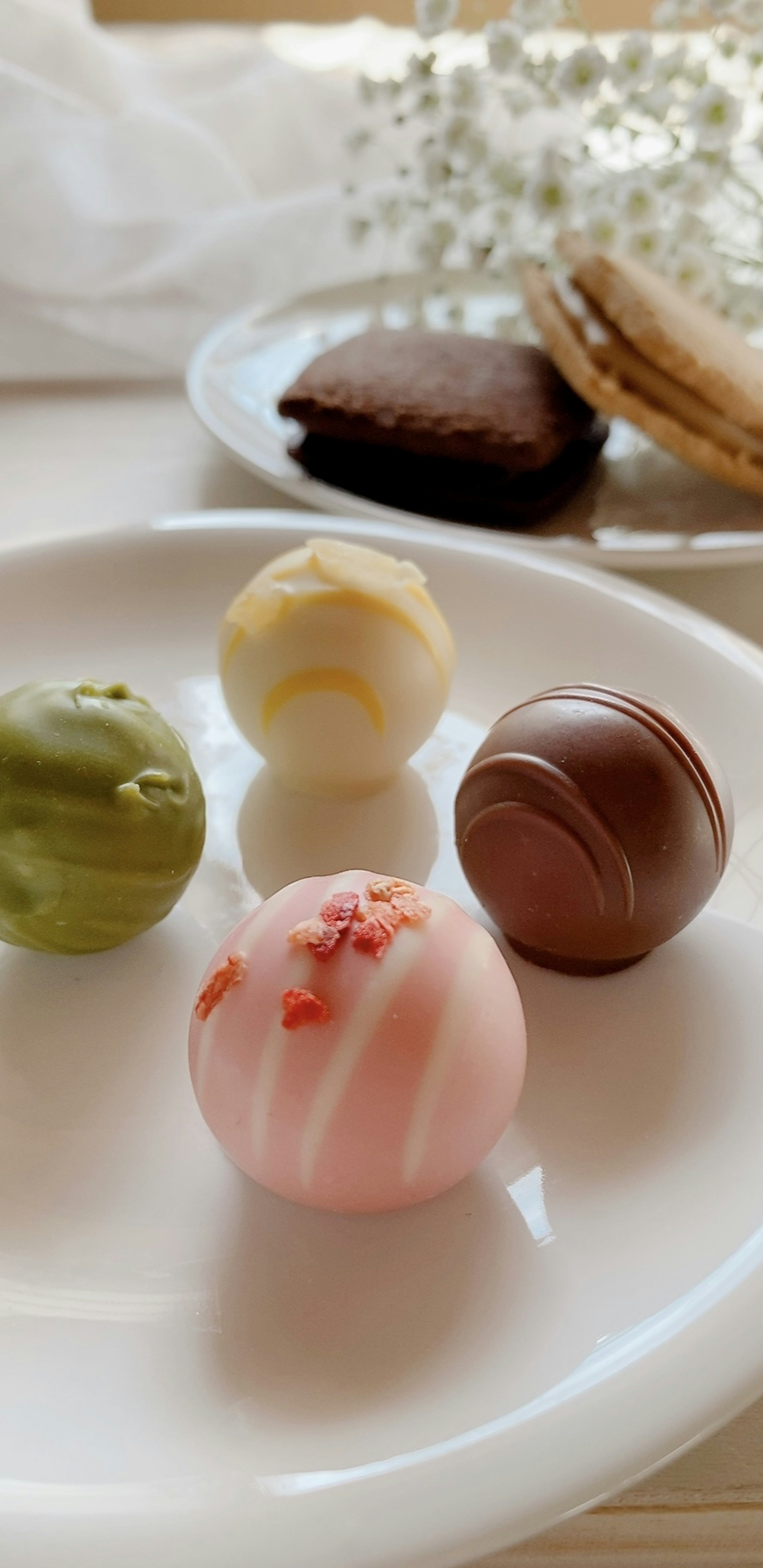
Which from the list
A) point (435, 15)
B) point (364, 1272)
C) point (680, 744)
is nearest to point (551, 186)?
point (435, 15)

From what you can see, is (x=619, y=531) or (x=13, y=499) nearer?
(x=619, y=531)

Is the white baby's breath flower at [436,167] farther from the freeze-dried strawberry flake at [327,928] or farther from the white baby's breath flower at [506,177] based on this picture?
the freeze-dried strawberry flake at [327,928]

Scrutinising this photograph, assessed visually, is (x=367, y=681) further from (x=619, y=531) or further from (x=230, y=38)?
(x=230, y=38)

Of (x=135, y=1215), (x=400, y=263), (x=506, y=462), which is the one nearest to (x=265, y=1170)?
(x=135, y=1215)

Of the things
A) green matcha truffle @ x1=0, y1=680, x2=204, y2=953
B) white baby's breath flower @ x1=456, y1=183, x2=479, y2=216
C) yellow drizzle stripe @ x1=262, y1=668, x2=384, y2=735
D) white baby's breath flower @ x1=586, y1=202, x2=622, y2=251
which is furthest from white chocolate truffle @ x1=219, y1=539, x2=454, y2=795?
white baby's breath flower @ x1=456, y1=183, x2=479, y2=216

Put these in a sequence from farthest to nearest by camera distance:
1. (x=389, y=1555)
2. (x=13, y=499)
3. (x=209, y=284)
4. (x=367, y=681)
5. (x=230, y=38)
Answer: (x=230, y=38), (x=209, y=284), (x=13, y=499), (x=367, y=681), (x=389, y=1555)

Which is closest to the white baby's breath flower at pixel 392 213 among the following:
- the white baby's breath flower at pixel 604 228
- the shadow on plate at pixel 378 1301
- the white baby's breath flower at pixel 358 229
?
the white baby's breath flower at pixel 358 229

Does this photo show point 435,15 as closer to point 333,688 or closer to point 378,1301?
point 333,688

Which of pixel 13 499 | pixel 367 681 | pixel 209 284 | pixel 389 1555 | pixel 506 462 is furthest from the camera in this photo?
pixel 209 284
